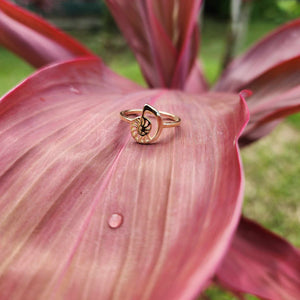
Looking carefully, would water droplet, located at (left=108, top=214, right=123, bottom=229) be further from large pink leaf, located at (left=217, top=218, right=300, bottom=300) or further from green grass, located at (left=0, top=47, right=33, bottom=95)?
green grass, located at (left=0, top=47, right=33, bottom=95)

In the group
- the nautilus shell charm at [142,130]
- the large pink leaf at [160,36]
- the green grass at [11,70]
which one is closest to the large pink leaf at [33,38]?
the large pink leaf at [160,36]

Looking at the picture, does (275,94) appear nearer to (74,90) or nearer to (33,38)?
(74,90)

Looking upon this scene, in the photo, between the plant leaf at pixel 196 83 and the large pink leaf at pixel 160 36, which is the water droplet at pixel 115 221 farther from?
the plant leaf at pixel 196 83

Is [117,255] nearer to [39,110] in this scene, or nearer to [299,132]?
[39,110]

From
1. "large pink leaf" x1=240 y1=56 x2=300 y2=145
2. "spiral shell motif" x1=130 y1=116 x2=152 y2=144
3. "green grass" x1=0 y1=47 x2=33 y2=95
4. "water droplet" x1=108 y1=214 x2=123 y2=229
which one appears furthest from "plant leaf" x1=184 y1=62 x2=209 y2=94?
"green grass" x1=0 y1=47 x2=33 y2=95

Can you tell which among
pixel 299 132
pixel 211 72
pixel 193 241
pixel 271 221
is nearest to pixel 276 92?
pixel 193 241

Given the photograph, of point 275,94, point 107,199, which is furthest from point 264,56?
point 107,199

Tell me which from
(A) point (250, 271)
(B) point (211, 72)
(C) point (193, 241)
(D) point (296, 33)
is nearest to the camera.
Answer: (C) point (193, 241)
